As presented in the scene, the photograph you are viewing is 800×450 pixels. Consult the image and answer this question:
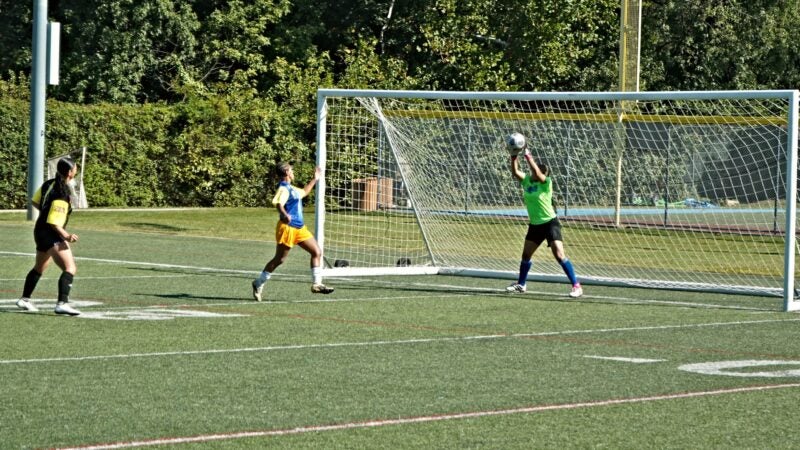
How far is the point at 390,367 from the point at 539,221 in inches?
303

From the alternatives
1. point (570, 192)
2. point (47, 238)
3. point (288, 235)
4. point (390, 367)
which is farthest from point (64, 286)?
point (570, 192)

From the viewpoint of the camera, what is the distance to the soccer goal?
22562mm

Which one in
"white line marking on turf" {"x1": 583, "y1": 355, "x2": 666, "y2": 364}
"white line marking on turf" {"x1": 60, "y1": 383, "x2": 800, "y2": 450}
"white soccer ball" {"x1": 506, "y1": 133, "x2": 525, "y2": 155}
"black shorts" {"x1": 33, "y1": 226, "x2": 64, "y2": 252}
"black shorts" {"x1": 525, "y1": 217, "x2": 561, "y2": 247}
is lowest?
"white line marking on turf" {"x1": 60, "y1": 383, "x2": 800, "y2": 450}

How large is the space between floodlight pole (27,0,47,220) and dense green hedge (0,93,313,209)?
4449 millimetres

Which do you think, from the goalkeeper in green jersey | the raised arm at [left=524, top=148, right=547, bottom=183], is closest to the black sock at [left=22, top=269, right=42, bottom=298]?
the goalkeeper in green jersey

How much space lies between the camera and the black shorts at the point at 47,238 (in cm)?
1517

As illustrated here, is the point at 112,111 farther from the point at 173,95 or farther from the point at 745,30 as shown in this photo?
the point at 745,30

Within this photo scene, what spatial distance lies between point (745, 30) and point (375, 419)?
44.7m

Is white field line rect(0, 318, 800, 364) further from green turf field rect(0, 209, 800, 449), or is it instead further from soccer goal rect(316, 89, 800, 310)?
soccer goal rect(316, 89, 800, 310)

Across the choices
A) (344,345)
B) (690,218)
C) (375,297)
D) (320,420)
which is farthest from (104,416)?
(690,218)

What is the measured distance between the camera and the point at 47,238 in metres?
15.2

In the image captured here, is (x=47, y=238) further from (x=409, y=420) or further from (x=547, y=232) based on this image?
(x=409, y=420)

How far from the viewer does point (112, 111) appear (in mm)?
38281

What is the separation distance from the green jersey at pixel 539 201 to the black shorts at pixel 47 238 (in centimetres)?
661
